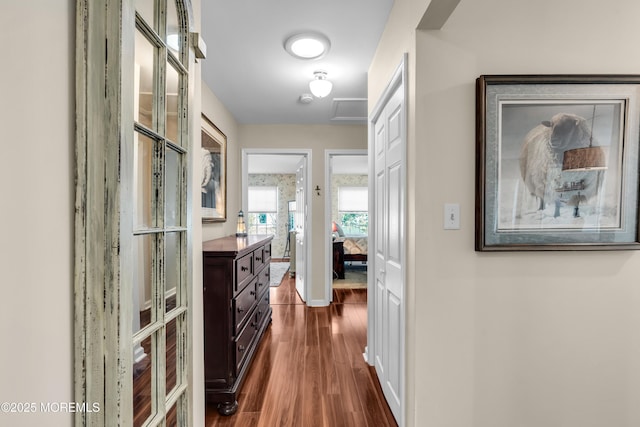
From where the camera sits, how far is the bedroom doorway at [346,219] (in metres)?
4.14

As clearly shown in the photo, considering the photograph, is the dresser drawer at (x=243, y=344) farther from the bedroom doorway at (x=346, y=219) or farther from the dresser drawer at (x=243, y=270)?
the bedroom doorway at (x=346, y=219)

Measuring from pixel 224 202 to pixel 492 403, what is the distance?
2.97m

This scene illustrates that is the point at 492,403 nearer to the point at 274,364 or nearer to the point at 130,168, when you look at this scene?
the point at 274,364

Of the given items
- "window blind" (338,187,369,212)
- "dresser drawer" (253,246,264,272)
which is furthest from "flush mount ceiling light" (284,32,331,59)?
"window blind" (338,187,369,212)

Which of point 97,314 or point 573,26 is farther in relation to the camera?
point 573,26

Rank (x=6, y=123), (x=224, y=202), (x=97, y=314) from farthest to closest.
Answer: (x=224, y=202)
(x=97, y=314)
(x=6, y=123)

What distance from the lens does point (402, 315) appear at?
1570 millimetres

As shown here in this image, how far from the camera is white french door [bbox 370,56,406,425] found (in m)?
1.67

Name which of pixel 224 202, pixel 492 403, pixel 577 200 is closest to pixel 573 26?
pixel 577 200

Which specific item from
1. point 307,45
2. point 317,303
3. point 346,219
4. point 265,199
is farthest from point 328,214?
point 265,199

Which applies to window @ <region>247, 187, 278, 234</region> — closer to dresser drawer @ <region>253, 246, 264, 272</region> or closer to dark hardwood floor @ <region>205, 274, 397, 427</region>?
dark hardwood floor @ <region>205, 274, 397, 427</region>

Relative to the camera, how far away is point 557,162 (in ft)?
4.61

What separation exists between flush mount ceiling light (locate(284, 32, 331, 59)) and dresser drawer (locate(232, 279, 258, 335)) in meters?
1.85

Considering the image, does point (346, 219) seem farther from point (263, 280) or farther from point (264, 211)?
point (263, 280)
